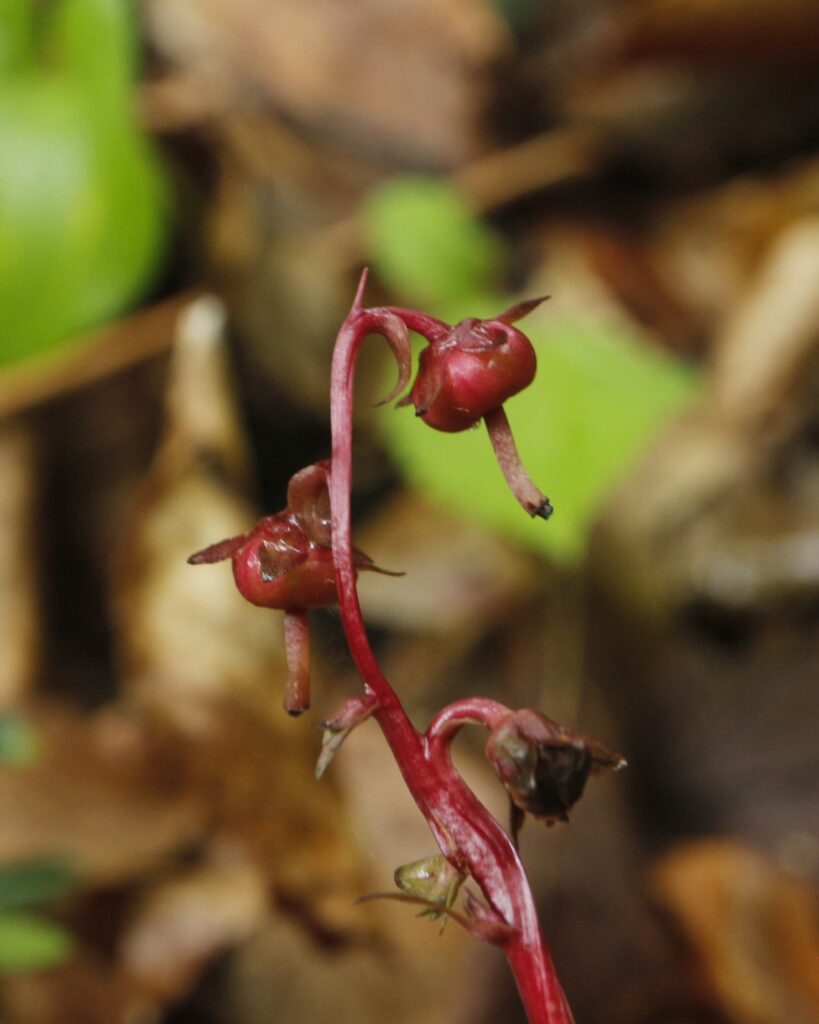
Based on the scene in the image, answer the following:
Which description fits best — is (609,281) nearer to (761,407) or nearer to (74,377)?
(761,407)

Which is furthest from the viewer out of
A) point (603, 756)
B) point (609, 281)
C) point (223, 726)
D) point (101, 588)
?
point (609, 281)

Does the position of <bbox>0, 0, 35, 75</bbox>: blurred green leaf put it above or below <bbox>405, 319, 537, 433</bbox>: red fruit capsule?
above

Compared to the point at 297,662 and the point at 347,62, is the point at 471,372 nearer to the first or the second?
the point at 297,662

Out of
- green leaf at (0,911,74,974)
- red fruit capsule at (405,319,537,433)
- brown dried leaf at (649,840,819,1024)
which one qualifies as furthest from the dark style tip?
brown dried leaf at (649,840,819,1024)

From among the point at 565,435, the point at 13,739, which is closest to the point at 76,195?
the point at 565,435

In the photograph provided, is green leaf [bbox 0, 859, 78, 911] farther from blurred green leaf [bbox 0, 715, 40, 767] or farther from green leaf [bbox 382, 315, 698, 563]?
green leaf [bbox 382, 315, 698, 563]

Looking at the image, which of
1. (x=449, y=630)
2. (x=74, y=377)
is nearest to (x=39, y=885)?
(x=449, y=630)

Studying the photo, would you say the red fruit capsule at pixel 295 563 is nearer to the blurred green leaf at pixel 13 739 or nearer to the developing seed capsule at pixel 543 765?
the developing seed capsule at pixel 543 765

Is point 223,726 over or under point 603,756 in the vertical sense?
over
